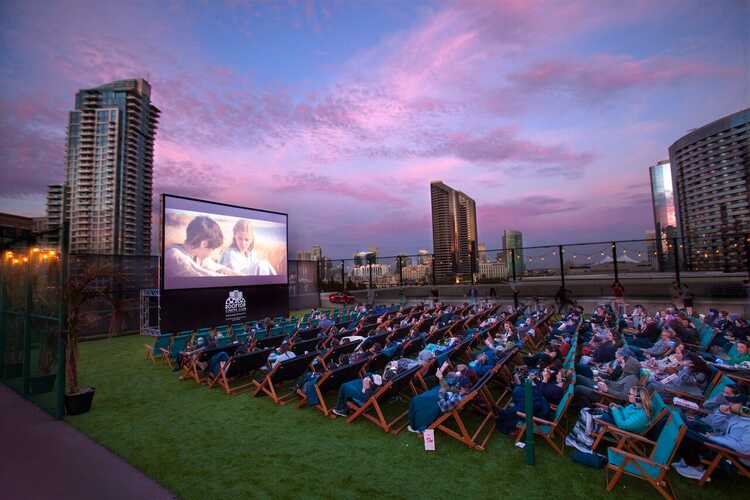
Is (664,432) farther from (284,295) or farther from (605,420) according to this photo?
(284,295)

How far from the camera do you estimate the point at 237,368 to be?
677cm

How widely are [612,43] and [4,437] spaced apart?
20.7m

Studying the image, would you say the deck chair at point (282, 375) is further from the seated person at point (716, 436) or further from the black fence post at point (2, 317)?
the black fence post at point (2, 317)

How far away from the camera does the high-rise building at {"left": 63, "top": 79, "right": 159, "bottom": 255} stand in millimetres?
97625

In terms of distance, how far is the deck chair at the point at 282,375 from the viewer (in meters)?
6.04

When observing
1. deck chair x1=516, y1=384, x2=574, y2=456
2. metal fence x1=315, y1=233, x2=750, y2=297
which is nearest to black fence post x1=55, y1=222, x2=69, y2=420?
deck chair x1=516, y1=384, x2=574, y2=456

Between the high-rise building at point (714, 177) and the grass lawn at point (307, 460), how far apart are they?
69.6 metres

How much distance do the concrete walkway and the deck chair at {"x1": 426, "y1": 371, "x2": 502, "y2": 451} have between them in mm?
3201

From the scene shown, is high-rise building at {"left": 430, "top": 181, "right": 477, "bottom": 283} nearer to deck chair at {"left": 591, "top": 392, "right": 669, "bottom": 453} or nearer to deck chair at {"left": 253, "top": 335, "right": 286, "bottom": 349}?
deck chair at {"left": 253, "top": 335, "right": 286, "bottom": 349}

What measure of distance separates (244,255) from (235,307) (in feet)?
8.13

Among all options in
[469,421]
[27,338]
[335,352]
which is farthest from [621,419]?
[27,338]

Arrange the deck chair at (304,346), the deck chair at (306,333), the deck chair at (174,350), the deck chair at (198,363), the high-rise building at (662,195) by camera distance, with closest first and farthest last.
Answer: the deck chair at (198,363) → the deck chair at (304,346) → the deck chair at (174,350) → the deck chair at (306,333) → the high-rise building at (662,195)

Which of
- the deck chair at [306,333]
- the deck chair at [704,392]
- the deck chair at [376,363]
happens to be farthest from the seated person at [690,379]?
the deck chair at [306,333]

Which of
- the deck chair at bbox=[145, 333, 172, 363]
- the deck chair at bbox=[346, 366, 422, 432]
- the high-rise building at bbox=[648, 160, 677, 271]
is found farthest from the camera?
the high-rise building at bbox=[648, 160, 677, 271]
